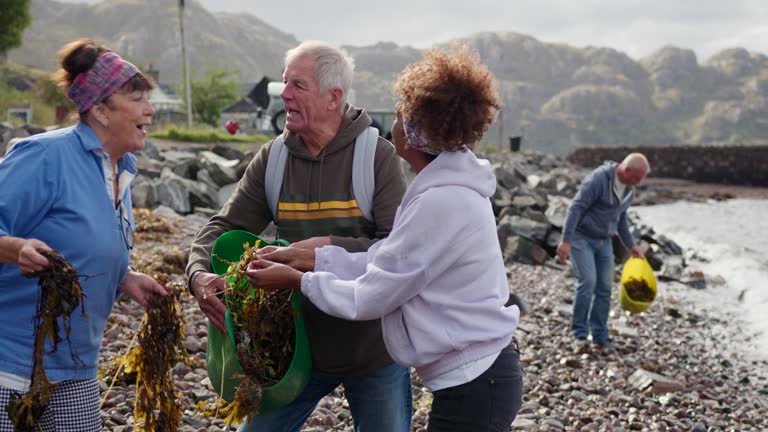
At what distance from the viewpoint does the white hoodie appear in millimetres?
2268

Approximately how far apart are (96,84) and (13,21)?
4590 centimetres

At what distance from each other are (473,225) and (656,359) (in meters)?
6.44

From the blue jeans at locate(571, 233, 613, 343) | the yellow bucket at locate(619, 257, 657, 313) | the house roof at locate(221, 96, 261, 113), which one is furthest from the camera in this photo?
the house roof at locate(221, 96, 261, 113)

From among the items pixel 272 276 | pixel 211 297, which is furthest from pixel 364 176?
pixel 211 297

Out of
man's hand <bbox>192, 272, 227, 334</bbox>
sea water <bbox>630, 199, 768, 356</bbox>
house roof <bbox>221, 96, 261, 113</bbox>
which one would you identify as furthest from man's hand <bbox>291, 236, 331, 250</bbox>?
house roof <bbox>221, 96, 261, 113</bbox>

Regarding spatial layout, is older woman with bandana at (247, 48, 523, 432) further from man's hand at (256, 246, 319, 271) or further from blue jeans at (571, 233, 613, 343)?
blue jeans at (571, 233, 613, 343)

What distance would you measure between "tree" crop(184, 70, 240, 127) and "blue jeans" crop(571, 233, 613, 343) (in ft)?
129

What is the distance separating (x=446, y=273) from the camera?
232 cm

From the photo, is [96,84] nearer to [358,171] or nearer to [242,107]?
[358,171]

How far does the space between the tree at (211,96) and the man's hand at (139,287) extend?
43.2 meters

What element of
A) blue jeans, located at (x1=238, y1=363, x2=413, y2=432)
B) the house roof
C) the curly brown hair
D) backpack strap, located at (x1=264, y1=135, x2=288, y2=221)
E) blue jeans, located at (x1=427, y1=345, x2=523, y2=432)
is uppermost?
the curly brown hair

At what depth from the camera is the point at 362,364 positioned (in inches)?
109

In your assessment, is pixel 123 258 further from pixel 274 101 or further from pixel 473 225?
pixel 274 101

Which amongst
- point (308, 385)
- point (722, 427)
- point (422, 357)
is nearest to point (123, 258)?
point (308, 385)
